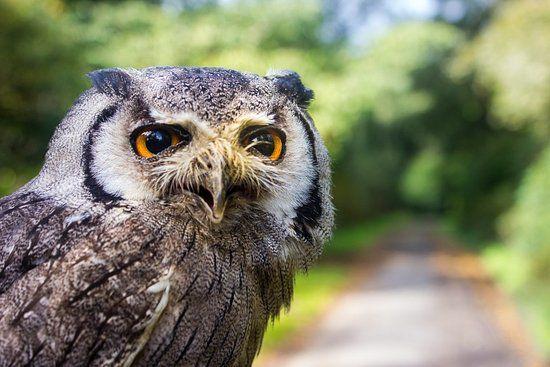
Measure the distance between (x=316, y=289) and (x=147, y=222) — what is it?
10.6 metres

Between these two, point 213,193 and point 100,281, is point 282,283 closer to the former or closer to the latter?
point 213,193

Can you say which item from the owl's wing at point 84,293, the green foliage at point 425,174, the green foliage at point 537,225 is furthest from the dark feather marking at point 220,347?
the green foliage at point 425,174

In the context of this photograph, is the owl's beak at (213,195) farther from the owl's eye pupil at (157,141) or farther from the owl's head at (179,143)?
the owl's eye pupil at (157,141)

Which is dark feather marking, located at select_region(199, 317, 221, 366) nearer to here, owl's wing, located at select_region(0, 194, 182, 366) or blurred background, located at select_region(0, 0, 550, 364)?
owl's wing, located at select_region(0, 194, 182, 366)

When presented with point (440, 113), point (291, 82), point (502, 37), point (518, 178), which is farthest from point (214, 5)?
point (440, 113)

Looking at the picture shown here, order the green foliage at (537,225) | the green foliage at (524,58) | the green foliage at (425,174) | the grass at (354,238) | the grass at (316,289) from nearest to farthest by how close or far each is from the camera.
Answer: the grass at (316,289) → the green foliage at (524,58) → the green foliage at (537,225) → the grass at (354,238) → the green foliage at (425,174)

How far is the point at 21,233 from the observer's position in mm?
1474

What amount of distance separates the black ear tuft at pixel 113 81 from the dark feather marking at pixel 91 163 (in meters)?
0.04

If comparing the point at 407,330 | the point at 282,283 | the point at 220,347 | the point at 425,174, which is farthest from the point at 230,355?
the point at 425,174

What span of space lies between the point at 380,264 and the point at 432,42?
6161mm

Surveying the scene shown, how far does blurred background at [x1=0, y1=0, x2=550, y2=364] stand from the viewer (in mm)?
5832

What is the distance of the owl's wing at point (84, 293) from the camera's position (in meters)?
1.37

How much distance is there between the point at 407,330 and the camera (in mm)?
8461

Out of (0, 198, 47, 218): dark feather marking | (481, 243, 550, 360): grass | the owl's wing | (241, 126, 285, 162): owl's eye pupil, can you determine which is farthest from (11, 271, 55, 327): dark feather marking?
(481, 243, 550, 360): grass
